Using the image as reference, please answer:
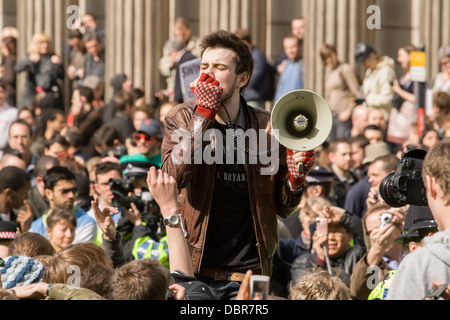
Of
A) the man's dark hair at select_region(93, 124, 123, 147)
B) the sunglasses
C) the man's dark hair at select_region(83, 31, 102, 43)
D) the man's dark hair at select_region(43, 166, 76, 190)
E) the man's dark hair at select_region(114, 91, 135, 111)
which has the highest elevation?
the man's dark hair at select_region(83, 31, 102, 43)

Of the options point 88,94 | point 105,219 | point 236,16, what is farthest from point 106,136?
point 105,219

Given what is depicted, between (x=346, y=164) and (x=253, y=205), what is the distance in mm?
5823

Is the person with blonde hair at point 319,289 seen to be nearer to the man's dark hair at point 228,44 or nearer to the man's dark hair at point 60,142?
the man's dark hair at point 228,44

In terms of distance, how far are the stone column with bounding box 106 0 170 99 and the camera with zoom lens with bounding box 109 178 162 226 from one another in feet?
30.4

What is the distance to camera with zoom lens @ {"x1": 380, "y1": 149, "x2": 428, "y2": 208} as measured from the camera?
5.24 m

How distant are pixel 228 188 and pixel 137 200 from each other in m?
2.64

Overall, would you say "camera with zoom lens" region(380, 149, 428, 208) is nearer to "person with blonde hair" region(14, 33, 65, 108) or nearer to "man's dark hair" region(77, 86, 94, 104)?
"man's dark hair" region(77, 86, 94, 104)

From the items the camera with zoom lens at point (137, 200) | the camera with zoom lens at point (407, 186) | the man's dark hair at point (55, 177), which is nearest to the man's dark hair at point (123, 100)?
the man's dark hair at point (55, 177)

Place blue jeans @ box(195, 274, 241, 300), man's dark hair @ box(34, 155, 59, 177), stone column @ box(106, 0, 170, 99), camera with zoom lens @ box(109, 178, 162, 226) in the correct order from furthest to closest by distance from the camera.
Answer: stone column @ box(106, 0, 170, 99)
man's dark hair @ box(34, 155, 59, 177)
camera with zoom lens @ box(109, 178, 162, 226)
blue jeans @ box(195, 274, 241, 300)

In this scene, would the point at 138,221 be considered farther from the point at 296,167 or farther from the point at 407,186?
the point at 407,186

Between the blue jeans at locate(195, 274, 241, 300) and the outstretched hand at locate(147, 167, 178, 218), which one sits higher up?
the outstretched hand at locate(147, 167, 178, 218)

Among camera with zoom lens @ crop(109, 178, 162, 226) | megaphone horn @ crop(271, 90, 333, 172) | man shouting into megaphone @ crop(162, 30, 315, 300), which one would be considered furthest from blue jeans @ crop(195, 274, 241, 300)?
camera with zoom lens @ crop(109, 178, 162, 226)

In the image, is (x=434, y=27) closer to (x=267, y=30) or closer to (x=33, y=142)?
(x=267, y=30)
